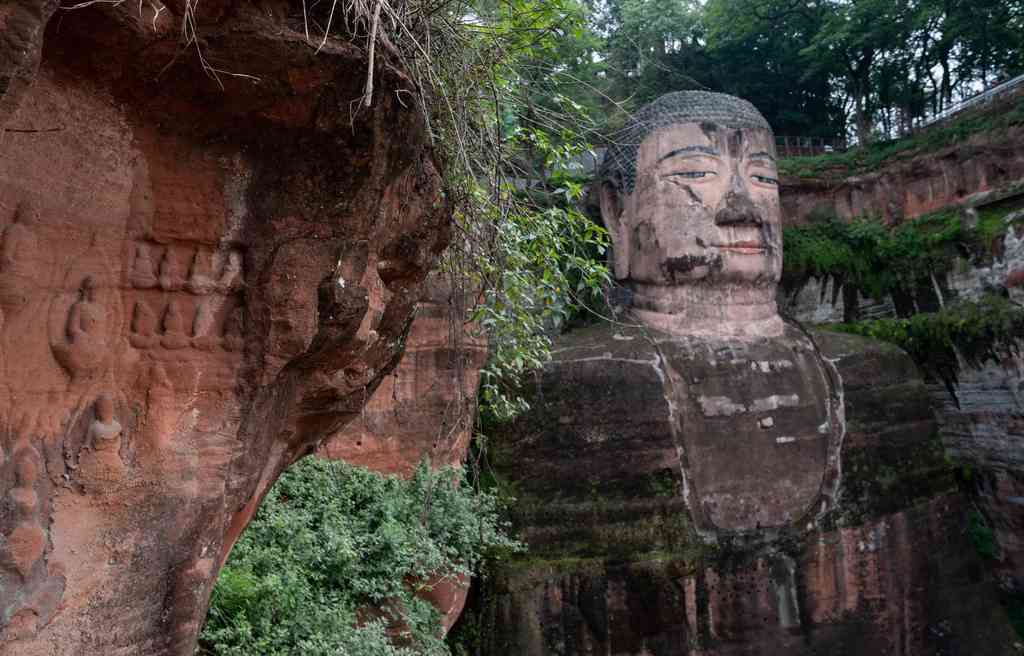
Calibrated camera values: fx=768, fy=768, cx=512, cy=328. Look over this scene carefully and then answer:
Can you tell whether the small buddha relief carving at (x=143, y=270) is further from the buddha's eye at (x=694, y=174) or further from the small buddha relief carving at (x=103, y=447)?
the buddha's eye at (x=694, y=174)

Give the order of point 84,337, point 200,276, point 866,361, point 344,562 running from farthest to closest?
point 866,361 < point 344,562 < point 200,276 < point 84,337

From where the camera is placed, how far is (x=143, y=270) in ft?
8.08

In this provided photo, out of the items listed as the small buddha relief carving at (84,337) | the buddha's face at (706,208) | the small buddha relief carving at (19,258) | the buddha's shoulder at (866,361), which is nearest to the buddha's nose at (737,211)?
the buddha's face at (706,208)

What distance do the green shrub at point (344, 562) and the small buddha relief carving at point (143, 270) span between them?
1.88 m

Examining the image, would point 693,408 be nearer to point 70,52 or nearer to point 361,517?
point 361,517

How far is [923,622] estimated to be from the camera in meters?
7.53

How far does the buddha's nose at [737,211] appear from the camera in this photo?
859cm

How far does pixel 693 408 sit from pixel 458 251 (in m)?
4.59

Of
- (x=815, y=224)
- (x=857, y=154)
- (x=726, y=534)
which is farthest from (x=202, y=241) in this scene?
(x=857, y=154)

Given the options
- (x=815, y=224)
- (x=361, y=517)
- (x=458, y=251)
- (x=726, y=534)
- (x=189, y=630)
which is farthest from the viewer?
(x=815, y=224)

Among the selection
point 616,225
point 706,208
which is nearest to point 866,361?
point 706,208

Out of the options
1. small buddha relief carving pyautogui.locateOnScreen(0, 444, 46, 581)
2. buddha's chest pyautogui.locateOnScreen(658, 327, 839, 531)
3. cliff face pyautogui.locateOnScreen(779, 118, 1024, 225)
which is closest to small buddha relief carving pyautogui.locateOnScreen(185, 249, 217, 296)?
small buddha relief carving pyautogui.locateOnScreen(0, 444, 46, 581)

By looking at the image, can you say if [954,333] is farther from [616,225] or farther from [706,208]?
[616,225]

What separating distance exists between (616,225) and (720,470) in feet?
11.1
